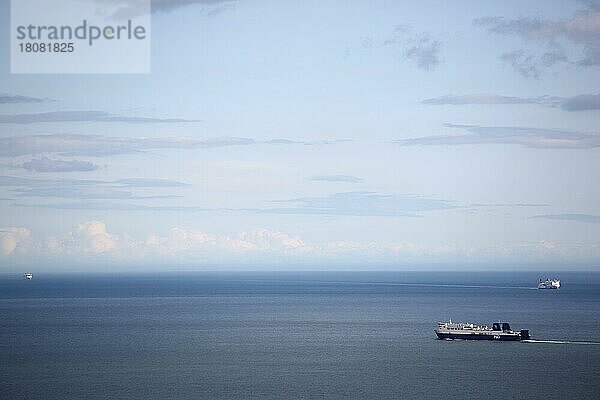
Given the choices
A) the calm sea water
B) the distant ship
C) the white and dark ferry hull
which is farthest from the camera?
the distant ship

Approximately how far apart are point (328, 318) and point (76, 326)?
5701cm

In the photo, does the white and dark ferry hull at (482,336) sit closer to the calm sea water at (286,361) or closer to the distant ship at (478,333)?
the distant ship at (478,333)

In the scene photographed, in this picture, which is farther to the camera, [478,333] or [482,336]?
[478,333]

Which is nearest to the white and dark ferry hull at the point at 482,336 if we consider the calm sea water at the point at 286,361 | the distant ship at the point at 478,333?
the distant ship at the point at 478,333

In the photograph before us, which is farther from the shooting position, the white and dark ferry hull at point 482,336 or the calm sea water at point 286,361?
the white and dark ferry hull at point 482,336

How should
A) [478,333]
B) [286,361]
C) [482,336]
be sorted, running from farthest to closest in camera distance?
[478,333], [482,336], [286,361]

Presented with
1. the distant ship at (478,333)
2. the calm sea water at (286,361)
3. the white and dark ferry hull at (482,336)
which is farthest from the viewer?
the distant ship at (478,333)

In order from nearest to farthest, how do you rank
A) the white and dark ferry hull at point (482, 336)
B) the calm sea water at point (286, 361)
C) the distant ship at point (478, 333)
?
the calm sea water at point (286, 361)
the white and dark ferry hull at point (482, 336)
the distant ship at point (478, 333)

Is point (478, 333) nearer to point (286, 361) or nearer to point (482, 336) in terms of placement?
point (482, 336)

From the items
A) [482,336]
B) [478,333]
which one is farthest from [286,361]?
[482,336]

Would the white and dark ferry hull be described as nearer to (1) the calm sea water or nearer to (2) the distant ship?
(2) the distant ship

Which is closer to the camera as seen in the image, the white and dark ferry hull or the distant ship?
the white and dark ferry hull

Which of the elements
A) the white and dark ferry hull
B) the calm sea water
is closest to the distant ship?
the white and dark ferry hull

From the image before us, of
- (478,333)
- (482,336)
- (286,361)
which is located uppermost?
(286,361)
